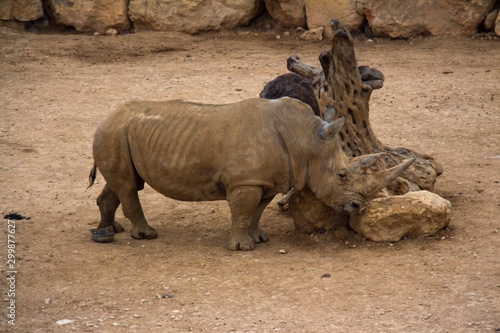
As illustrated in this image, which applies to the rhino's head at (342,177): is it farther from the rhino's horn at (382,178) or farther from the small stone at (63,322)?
the small stone at (63,322)

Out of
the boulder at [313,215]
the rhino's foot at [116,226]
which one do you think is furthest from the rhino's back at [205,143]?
the rhino's foot at [116,226]

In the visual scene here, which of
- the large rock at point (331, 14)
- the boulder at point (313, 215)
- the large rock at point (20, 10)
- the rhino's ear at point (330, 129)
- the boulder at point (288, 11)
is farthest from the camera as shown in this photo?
the boulder at point (288, 11)

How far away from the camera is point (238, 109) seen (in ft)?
24.5

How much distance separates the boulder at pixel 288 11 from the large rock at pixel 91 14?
3.09 metres

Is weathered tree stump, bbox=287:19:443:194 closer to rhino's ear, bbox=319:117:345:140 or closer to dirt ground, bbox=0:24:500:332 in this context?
dirt ground, bbox=0:24:500:332

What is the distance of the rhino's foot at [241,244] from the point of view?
24.4 feet

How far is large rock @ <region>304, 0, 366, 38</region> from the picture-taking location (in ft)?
52.7

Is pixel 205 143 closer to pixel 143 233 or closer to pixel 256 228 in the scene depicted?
pixel 256 228

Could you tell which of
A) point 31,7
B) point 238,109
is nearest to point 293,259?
point 238,109

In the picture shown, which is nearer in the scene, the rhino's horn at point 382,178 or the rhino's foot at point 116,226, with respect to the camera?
the rhino's horn at point 382,178

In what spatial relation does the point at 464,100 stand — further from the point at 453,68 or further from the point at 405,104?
the point at 453,68

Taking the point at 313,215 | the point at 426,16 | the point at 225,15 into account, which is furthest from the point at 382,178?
the point at 225,15

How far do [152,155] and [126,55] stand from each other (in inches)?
330

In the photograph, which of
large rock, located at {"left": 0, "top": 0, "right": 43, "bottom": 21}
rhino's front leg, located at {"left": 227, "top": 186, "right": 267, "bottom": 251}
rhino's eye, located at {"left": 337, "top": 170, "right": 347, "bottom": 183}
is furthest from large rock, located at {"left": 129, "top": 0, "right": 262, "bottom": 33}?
rhino's eye, located at {"left": 337, "top": 170, "right": 347, "bottom": 183}
